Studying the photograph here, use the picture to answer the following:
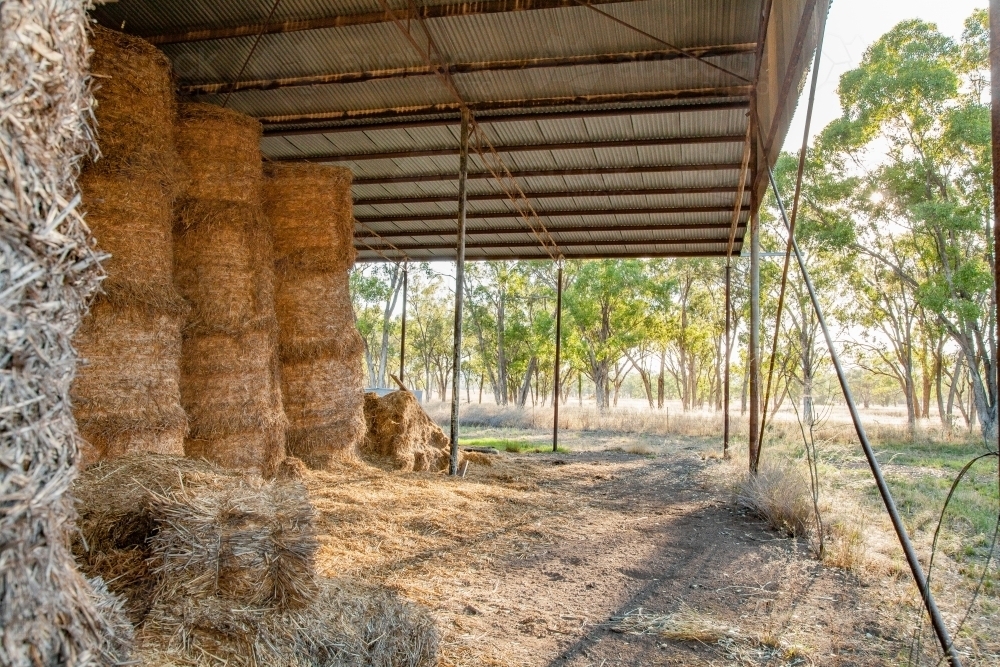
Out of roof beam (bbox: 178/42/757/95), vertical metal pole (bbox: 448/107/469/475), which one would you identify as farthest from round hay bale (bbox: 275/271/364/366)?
roof beam (bbox: 178/42/757/95)

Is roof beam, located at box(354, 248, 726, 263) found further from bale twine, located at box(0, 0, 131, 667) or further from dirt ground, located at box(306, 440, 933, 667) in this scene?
bale twine, located at box(0, 0, 131, 667)

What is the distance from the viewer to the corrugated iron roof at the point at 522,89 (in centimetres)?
700

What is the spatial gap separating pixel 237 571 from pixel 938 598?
4.78m

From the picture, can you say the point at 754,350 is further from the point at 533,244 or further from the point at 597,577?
the point at 533,244

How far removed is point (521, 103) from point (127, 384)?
19.5 ft

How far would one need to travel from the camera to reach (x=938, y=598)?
15.8 feet

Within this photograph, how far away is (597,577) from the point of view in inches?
207

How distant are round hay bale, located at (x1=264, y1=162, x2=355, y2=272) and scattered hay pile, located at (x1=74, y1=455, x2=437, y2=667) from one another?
5.18 m

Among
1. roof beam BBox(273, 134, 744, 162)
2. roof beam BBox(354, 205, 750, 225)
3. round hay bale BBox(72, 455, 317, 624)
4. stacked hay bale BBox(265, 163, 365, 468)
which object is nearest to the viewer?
round hay bale BBox(72, 455, 317, 624)

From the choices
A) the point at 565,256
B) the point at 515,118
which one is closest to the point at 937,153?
the point at 565,256

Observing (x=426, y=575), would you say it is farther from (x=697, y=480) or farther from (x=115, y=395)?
(x=697, y=480)

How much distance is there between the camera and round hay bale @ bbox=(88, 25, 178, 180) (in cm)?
588

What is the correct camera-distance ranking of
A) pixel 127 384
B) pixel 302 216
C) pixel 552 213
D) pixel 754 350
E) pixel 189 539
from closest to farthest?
1. pixel 189 539
2. pixel 127 384
3. pixel 302 216
4. pixel 754 350
5. pixel 552 213

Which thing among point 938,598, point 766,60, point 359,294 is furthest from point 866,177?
point 359,294
